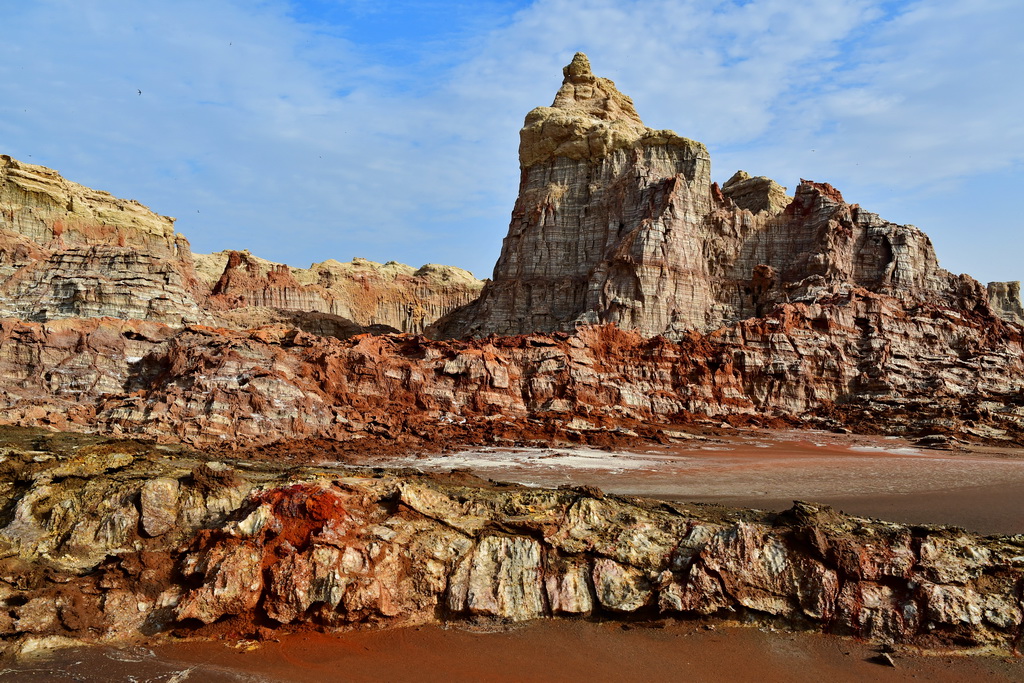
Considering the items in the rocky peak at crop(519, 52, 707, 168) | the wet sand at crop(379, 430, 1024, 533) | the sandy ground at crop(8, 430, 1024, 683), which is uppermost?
the rocky peak at crop(519, 52, 707, 168)

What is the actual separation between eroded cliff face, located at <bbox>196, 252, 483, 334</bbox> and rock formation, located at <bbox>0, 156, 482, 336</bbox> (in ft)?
0.30

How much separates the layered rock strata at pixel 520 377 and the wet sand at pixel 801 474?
4.03 meters

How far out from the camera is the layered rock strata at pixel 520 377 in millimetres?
21078

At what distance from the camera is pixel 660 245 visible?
3516 cm

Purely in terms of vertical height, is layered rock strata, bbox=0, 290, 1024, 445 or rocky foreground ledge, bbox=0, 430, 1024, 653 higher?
layered rock strata, bbox=0, 290, 1024, 445

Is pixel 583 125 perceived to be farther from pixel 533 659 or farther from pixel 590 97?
pixel 533 659

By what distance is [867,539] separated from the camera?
727cm

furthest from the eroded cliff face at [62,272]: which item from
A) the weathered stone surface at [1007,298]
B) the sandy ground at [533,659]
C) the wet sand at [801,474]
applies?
the weathered stone surface at [1007,298]

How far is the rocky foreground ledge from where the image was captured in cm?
695

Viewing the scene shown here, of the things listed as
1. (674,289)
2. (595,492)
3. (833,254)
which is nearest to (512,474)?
(595,492)

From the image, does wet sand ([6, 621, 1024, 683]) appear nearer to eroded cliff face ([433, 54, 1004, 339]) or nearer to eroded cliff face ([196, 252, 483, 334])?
eroded cliff face ([433, 54, 1004, 339])

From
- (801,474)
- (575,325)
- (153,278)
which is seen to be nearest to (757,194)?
(575,325)

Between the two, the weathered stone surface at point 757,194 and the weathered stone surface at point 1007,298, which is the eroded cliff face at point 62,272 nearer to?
the weathered stone surface at point 757,194

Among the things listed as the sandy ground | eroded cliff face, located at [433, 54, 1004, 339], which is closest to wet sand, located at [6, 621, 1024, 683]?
the sandy ground
